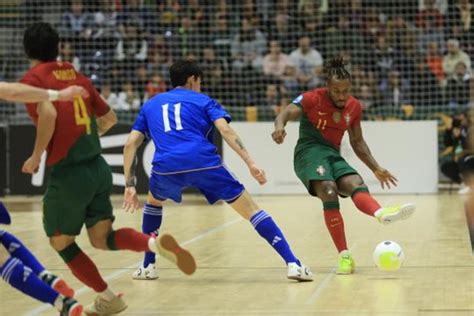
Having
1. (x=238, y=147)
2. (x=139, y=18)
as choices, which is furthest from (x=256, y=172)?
(x=139, y=18)

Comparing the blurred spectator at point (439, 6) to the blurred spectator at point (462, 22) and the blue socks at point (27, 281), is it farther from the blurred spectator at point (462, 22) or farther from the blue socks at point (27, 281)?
the blue socks at point (27, 281)

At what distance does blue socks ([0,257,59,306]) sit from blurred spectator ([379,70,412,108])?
14.4m

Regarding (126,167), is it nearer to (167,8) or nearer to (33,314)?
(33,314)

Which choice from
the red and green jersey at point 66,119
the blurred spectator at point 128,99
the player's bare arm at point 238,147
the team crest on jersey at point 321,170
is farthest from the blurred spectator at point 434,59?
the red and green jersey at point 66,119

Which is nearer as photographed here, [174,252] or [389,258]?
[174,252]

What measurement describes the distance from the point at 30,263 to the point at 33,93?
130cm

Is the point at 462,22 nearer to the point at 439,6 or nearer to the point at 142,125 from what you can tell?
the point at 439,6

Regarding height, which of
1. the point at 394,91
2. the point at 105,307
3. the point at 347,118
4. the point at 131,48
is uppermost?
the point at 131,48

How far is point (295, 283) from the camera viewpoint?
796 centimetres

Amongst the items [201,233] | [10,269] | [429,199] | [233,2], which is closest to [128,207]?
[10,269]

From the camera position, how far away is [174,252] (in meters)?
6.28

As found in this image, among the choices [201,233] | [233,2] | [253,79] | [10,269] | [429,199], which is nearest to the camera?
[10,269]

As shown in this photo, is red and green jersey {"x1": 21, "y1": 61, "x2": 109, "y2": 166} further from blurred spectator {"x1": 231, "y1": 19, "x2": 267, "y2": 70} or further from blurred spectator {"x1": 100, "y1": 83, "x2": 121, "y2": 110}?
blurred spectator {"x1": 231, "y1": 19, "x2": 267, "y2": 70}

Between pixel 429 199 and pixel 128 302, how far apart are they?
32.6 feet
